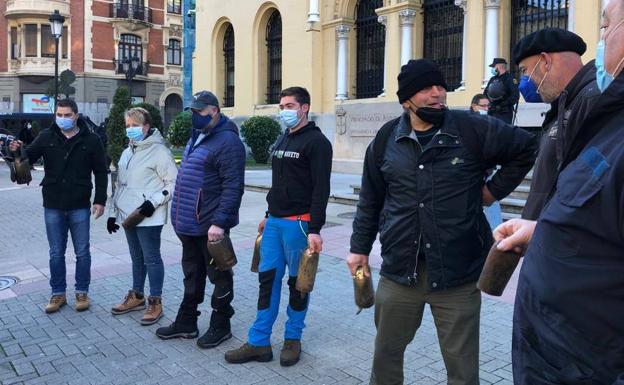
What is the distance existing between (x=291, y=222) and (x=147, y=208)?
5.11ft

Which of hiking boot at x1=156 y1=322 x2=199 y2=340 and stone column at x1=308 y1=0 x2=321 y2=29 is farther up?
stone column at x1=308 y1=0 x2=321 y2=29

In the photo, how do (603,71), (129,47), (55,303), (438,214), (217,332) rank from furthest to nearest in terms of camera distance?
(129,47) < (55,303) < (217,332) < (438,214) < (603,71)

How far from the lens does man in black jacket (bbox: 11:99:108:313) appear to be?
18.3ft

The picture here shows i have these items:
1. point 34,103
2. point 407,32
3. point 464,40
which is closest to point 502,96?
point 464,40

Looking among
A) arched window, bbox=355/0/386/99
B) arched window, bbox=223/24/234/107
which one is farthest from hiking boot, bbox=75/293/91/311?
arched window, bbox=223/24/234/107

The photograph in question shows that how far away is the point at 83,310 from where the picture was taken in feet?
18.6

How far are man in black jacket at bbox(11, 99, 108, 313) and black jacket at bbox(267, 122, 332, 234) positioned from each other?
228 centimetres

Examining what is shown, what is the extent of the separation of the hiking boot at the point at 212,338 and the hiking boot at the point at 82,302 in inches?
62.3

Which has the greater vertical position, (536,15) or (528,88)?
(536,15)

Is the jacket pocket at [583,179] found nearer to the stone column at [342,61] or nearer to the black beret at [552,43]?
the black beret at [552,43]

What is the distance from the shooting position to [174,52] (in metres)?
49.5

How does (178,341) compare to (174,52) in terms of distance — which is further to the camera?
(174,52)

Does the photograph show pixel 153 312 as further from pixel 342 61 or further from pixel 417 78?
pixel 342 61

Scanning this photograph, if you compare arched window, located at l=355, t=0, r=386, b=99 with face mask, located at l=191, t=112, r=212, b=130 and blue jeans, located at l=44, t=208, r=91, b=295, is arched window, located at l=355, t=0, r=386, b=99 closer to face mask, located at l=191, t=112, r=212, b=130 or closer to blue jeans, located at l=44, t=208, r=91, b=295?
blue jeans, located at l=44, t=208, r=91, b=295
